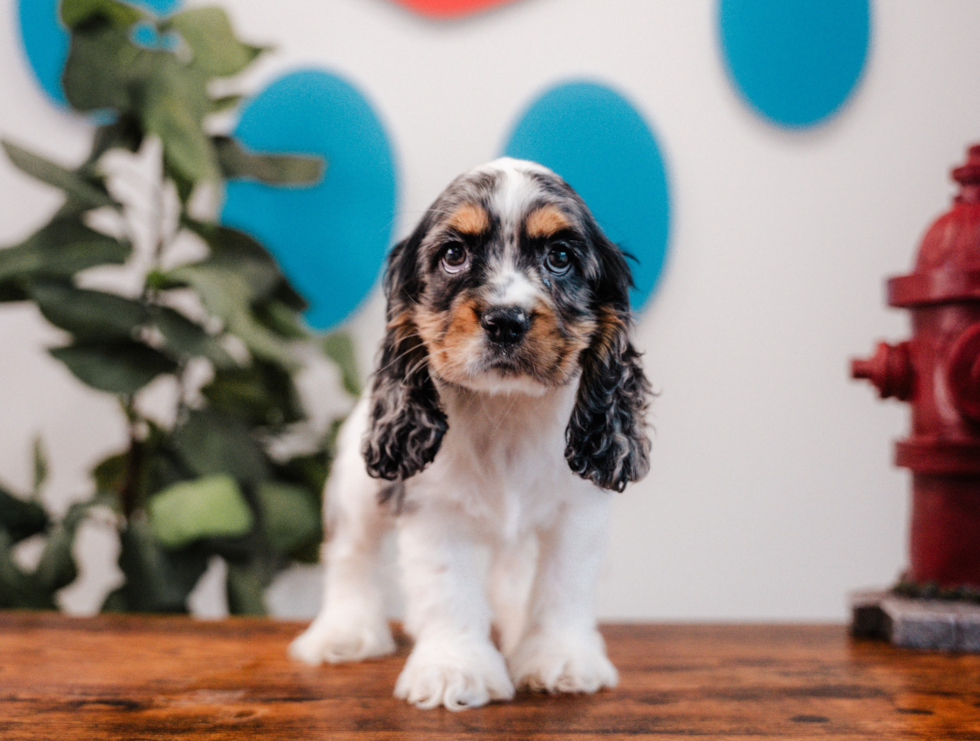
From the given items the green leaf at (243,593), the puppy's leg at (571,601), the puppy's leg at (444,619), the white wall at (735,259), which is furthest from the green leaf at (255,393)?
the puppy's leg at (571,601)

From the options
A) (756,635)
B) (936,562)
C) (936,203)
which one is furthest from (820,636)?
(936,203)

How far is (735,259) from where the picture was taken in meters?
2.70

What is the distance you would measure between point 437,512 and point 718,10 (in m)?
1.87

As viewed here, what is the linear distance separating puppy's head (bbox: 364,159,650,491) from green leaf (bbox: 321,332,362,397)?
1.18 metres

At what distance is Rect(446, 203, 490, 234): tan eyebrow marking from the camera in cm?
122

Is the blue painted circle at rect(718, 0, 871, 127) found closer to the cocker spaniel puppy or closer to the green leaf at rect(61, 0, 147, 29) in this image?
the cocker spaniel puppy

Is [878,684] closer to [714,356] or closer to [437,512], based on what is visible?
[437,512]

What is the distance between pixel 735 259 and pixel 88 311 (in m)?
2.05

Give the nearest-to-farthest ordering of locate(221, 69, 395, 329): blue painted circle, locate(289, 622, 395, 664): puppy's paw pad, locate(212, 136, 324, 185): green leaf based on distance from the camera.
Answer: locate(289, 622, 395, 664): puppy's paw pad < locate(212, 136, 324, 185): green leaf < locate(221, 69, 395, 329): blue painted circle

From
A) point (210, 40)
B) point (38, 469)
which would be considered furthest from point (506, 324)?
point (38, 469)

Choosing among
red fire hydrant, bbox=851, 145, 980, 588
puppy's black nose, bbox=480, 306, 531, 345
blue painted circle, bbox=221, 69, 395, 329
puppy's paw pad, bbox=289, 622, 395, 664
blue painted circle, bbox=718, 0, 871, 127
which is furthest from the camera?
blue painted circle, bbox=221, 69, 395, 329

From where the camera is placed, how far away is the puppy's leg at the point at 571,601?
4.79 ft

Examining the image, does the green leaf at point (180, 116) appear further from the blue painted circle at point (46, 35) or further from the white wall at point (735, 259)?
the blue painted circle at point (46, 35)

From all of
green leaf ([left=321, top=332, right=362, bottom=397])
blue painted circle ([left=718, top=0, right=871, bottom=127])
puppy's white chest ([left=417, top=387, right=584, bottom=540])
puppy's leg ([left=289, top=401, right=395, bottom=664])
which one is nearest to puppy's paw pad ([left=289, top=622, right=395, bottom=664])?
puppy's leg ([left=289, top=401, right=395, bottom=664])
